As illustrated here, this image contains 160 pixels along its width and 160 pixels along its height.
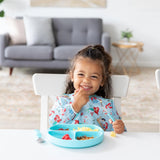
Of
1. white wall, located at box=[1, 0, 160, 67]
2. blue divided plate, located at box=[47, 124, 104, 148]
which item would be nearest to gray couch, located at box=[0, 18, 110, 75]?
white wall, located at box=[1, 0, 160, 67]

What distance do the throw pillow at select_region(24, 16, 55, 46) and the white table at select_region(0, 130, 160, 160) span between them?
12.5 ft

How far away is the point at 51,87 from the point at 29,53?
3.19 meters

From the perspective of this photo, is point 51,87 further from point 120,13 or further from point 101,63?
point 120,13

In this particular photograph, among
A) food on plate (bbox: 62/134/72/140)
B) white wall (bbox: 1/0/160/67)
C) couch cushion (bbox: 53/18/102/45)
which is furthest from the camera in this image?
white wall (bbox: 1/0/160/67)

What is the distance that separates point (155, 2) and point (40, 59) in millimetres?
2400

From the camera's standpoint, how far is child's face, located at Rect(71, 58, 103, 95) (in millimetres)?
1326

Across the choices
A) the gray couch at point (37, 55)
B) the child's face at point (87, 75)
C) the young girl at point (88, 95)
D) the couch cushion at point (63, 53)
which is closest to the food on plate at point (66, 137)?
the young girl at point (88, 95)

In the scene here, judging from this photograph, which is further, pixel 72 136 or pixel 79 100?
pixel 79 100

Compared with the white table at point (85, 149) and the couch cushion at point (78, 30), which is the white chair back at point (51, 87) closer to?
the white table at point (85, 149)

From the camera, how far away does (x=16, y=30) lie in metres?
4.77

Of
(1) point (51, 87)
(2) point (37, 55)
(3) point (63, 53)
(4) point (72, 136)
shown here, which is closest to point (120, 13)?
(3) point (63, 53)

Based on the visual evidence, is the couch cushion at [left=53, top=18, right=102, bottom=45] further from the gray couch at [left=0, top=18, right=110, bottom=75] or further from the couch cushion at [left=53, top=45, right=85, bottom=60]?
the couch cushion at [left=53, top=45, right=85, bottom=60]

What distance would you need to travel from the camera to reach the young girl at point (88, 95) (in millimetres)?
1255

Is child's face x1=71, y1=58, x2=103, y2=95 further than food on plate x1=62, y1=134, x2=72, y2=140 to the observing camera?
Yes
